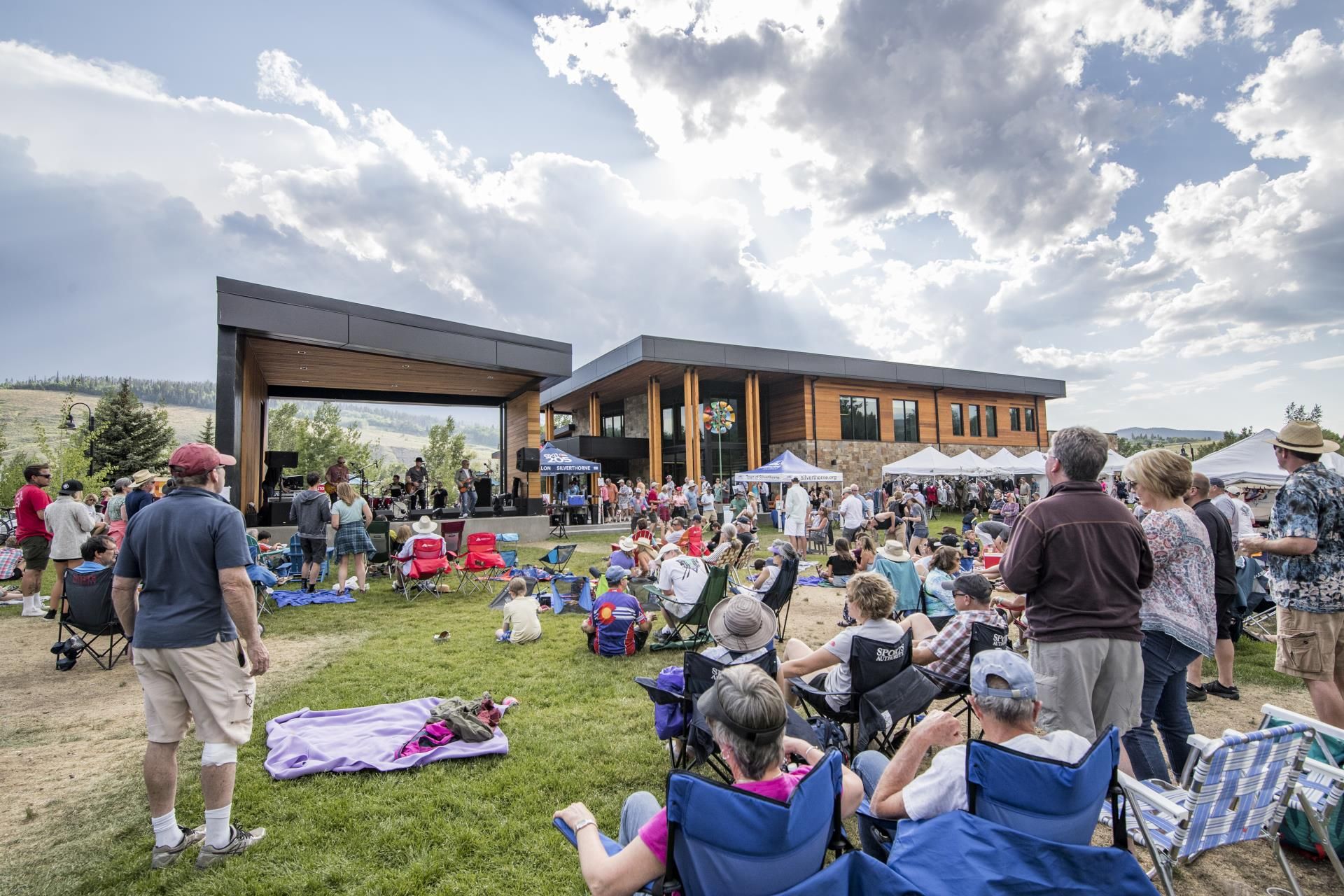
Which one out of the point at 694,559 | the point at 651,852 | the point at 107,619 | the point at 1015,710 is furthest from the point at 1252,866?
the point at 107,619

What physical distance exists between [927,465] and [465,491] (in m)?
14.0

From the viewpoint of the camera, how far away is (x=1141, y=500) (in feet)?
9.96

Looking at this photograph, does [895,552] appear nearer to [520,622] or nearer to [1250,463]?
[520,622]

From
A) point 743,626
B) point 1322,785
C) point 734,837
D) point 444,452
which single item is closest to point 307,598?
point 743,626

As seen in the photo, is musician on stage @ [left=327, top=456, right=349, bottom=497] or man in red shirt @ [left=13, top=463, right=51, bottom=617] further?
musician on stage @ [left=327, top=456, right=349, bottom=497]

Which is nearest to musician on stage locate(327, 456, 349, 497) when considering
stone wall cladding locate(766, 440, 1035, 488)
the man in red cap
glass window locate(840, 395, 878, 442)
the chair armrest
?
the man in red cap

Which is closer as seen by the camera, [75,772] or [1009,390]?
[75,772]

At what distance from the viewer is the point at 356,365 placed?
15695mm

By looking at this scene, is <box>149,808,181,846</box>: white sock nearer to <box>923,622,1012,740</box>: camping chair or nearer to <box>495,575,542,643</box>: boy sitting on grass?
<box>495,575,542,643</box>: boy sitting on grass

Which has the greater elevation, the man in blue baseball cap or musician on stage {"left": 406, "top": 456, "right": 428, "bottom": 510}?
musician on stage {"left": 406, "top": 456, "right": 428, "bottom": 510}

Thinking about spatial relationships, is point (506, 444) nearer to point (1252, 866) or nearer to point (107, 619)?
point (107, 619)

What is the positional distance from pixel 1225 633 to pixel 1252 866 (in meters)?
2.47

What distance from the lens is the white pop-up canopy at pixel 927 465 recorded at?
1875 centimetres

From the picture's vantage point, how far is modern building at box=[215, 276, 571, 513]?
36.8 feet
